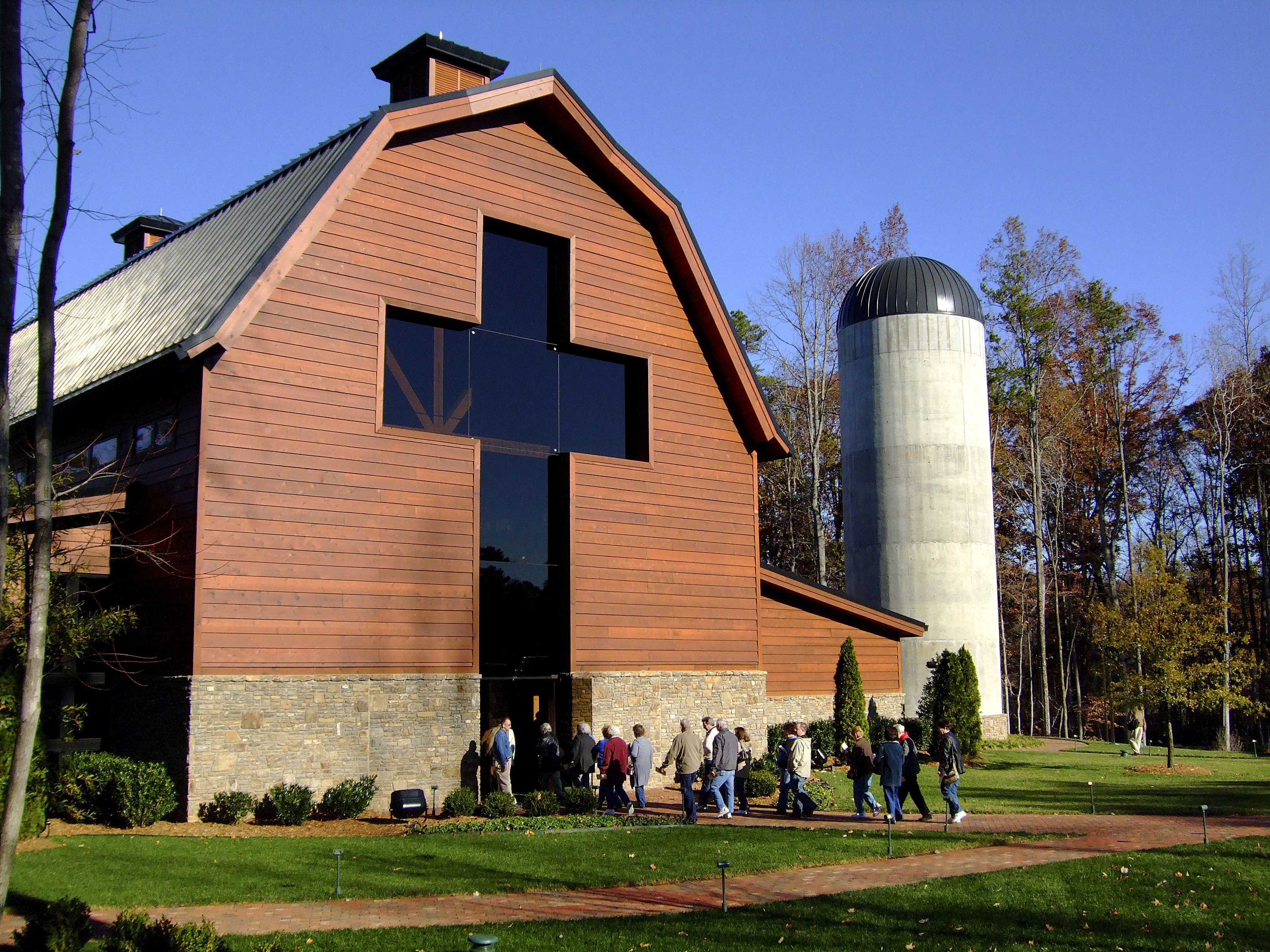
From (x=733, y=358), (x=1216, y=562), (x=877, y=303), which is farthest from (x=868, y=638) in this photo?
(x=1216, y=562)

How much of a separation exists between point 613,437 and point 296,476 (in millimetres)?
6783

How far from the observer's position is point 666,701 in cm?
2109

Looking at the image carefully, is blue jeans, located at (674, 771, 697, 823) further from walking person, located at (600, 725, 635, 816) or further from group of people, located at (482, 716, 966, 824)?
walking person, located at (600, 725, 635, 816)

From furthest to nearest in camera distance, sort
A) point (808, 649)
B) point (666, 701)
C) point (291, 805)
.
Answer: point (808, 649) < point (666, 701) < point (291, 805)

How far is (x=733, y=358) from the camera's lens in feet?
74.9

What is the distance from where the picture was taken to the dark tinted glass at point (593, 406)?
2116 cm

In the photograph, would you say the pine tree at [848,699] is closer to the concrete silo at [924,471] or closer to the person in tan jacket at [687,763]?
the concrete silo at [924,471]

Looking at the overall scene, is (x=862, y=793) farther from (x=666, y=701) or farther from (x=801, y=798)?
(x=666, y=701)

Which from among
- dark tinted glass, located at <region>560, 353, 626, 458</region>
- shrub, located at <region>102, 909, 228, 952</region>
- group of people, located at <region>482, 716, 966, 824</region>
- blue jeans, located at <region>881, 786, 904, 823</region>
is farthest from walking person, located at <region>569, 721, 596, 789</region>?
shrub, located at <region>102, 909, 228, 952</region>

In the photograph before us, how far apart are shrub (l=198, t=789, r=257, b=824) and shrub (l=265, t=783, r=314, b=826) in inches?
Answer: 15.3

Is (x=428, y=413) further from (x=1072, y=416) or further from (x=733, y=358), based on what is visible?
(x=1072, y=416)

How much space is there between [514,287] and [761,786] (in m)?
10.4

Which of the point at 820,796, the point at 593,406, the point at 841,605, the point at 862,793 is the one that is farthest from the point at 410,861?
the point at 841,605

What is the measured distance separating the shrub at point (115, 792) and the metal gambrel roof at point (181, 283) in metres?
6.22
